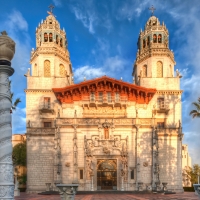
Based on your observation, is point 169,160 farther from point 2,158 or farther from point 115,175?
point 2,158

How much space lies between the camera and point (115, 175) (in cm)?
3938

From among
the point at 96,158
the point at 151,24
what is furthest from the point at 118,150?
the point at 151,24

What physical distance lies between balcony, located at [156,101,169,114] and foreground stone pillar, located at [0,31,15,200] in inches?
1336

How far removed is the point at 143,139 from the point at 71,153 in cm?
964

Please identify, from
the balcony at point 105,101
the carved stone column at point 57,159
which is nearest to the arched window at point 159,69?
the balcony at point 105,101

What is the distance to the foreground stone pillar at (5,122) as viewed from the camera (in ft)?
28.6

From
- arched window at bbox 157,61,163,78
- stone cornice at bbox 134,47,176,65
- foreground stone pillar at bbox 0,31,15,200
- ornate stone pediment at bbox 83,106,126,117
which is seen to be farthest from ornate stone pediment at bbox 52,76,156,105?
foreground stone pillar at bbox 0,31,15,200

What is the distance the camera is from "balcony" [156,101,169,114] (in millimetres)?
41531

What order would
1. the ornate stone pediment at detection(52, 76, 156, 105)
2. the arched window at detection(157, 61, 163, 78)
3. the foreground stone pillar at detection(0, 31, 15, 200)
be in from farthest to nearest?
1. the arched window at detection(157, 61, 163, 78)
2. the ornate stone pediment at detection(52, 76, 156, 105)
3. the foreground stone pillar at detection(0, 31, 15, 200)

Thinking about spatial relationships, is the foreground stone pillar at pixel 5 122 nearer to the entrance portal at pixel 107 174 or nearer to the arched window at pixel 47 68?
the entrance portal at pixel 107 174

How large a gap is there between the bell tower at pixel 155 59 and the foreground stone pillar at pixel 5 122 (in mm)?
34959

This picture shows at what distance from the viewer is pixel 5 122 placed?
30.0ft

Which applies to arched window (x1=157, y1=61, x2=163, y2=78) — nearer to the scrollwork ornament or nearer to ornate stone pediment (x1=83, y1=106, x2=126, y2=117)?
ornate stone pediment (x1=83, y1=106, x2=126, y2=117)

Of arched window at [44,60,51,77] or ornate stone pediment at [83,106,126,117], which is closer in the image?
ornate stone pediment at [83,106,126,117]
